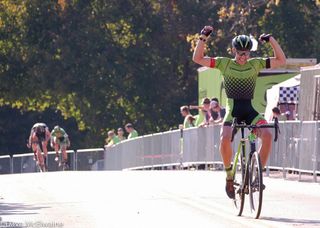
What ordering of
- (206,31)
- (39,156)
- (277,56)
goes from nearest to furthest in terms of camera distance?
(206,31) → (277,56) → (39,156)

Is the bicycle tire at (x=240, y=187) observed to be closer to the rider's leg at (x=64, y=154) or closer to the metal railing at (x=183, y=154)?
the metal railing at (x=183, y=154)

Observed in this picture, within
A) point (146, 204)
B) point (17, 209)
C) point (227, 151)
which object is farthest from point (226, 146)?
point (17, 209)

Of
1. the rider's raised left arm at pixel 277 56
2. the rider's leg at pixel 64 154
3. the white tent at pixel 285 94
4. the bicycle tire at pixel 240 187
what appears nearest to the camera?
the bicycle tire at pixel 240 187

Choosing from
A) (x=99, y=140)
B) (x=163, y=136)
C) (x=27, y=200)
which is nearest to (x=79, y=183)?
(x=27, y=200)

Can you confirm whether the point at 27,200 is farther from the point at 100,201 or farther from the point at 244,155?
the point at 244,155

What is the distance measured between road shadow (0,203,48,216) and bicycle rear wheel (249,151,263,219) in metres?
2.66

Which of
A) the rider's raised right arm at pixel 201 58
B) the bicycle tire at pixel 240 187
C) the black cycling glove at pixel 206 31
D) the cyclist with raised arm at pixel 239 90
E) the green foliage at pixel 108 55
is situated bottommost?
the bicycle tire at pixel 240 187

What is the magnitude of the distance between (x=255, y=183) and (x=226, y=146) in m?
0.84

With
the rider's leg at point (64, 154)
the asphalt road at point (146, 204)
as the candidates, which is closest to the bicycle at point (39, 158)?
the rider's leg at point (64, 154)

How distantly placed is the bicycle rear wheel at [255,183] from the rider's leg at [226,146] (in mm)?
540

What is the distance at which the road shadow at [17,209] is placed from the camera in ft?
49.2

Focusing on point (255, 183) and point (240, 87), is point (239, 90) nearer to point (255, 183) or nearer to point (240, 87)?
point (240, 87)

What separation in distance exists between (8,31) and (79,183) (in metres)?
38.9

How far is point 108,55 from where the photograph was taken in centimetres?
5856
